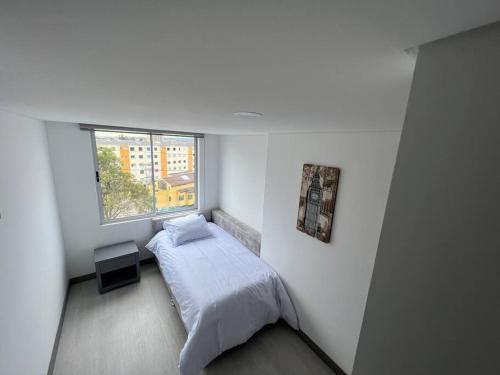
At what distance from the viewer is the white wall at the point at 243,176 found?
10.2 feet

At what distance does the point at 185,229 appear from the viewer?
329 cm

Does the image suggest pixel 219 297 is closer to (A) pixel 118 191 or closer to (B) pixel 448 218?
(B) pixel 448 218

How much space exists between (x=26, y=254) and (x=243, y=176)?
2528 mm

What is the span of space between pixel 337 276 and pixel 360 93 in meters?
1.67

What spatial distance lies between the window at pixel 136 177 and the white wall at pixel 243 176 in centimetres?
60

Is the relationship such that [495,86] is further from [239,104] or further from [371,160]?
[371,160]

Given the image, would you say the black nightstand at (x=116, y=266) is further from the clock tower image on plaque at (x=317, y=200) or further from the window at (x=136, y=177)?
the clock tower image on plaque at (x=317, y=200)

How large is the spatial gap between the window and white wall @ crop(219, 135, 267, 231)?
0.60 m

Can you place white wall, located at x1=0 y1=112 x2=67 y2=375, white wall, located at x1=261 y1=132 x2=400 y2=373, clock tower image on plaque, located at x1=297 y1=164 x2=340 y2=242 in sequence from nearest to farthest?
white wall, located at x1=0 y1=112 x2=67 y2=375 → white wall, located at x1=261 y1=132 x2=400 y2=373 → clock tower image on plaque, located at x1=297 y1=164 x2=340 y2=242

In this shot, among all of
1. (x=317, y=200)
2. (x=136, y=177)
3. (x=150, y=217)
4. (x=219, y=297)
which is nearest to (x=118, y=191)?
(x=136, y=177)

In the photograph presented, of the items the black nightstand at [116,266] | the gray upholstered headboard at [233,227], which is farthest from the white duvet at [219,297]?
the black nightstand at [116,266]

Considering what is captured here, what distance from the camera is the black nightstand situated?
9.16 feet

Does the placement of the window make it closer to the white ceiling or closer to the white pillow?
the white pillow

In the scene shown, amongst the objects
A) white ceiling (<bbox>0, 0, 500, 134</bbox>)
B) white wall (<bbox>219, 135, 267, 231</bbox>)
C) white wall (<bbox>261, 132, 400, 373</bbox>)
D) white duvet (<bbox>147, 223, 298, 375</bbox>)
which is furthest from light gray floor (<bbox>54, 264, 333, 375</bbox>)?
white ceiling (<bbox>0, 0, 500, 134</bbox>)
